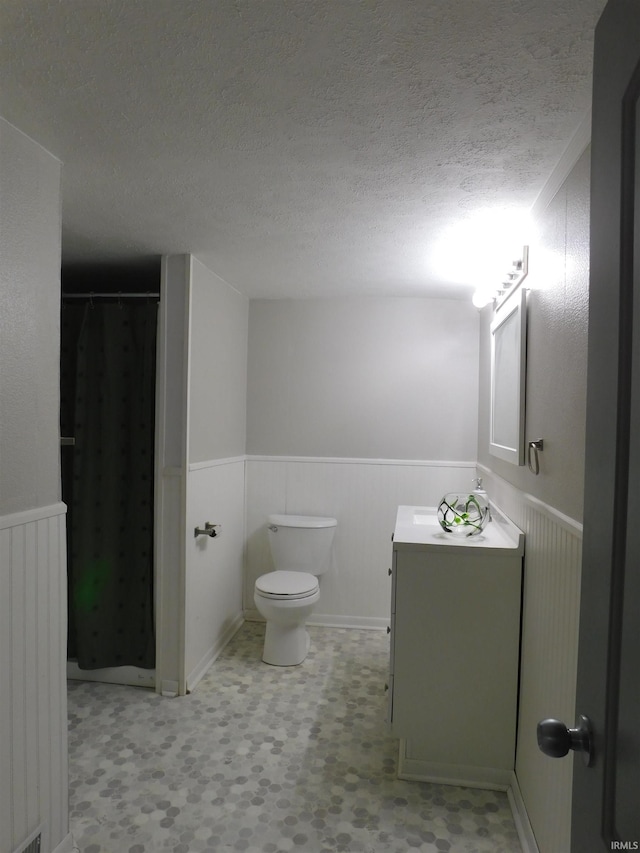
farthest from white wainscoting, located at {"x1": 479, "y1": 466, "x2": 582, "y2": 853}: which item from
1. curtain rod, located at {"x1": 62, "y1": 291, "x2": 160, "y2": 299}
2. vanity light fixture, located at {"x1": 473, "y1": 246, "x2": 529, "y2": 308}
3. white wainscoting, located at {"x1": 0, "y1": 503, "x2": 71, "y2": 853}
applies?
curtain rod, located at {"x1": 62, "y1": 291, "x2": 160, "y2": 299}

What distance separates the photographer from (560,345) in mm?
1650

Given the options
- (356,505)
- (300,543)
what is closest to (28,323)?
(300,543)

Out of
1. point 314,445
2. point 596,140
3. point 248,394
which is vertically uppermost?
point 596,140

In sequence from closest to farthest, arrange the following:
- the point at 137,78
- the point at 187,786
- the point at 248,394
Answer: the point at 137,78 → the point at 187,786 → the point at 248,394

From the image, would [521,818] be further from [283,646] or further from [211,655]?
[211,655]

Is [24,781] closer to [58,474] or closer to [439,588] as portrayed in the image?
[58,474]

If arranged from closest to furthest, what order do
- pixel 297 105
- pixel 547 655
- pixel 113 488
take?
pixel 297 105
pixel 547 655
pixel 113 488

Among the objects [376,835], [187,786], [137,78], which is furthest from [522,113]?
[187,786]

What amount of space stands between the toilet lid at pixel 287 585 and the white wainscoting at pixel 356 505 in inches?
19.5

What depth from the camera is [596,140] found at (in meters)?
0.83

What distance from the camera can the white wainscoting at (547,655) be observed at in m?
1.46

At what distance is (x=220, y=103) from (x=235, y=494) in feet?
8.53

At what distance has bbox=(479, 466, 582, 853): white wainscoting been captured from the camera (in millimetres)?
1463

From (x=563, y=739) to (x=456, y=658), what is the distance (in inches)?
59.6
